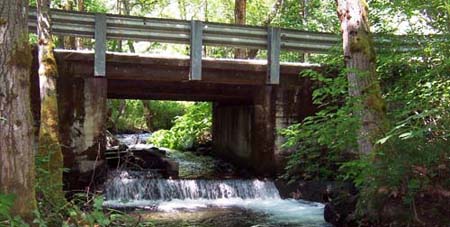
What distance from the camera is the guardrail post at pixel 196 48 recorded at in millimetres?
10649

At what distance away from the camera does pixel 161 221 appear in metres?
9.01

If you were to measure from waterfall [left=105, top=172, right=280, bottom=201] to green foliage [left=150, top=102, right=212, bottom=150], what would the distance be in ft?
26.1

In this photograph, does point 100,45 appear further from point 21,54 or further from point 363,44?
point 21,54

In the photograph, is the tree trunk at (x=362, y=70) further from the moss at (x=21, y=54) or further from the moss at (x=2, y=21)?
the moss at (x=2, y=21)

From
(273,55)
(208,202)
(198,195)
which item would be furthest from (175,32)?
(208,202)

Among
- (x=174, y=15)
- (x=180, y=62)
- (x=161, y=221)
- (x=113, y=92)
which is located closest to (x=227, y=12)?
(x=174, y=15)

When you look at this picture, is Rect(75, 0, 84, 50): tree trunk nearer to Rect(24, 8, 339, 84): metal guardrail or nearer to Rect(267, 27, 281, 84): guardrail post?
Rect(24, 8, 339, 84): metal guardrail

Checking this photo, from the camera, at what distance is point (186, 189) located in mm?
11461

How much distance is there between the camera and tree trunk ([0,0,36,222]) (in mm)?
3826

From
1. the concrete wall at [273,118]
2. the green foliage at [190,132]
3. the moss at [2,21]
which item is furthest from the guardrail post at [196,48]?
the green foliage at [190,132]

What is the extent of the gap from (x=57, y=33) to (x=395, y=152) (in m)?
7.39

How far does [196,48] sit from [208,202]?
345 cm

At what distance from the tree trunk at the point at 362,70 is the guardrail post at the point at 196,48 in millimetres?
4641

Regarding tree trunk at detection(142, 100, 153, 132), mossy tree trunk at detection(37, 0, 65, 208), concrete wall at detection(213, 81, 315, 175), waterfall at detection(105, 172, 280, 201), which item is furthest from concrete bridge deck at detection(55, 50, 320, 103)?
Answer: tree trunk at detection(142, 100, 153, 132)
